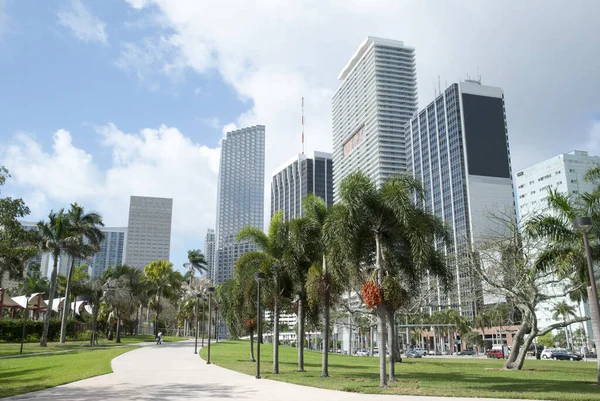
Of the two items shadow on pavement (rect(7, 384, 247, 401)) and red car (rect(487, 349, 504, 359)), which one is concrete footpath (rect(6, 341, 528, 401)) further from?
red car (rect(487, 349, 504, 359))

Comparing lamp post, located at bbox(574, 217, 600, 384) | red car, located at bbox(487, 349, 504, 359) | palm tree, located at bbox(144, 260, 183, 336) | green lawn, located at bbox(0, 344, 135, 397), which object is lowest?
red car, located at bbox(487, 349, 504, 359)

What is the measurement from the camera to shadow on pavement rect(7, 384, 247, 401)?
48.2 ft

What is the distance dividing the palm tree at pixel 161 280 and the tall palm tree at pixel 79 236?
18.2 metres

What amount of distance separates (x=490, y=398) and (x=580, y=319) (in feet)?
54.4

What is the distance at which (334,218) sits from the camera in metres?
20.2

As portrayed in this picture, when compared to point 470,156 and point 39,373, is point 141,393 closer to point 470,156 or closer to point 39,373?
point 39,373

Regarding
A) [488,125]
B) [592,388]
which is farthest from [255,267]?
[488,125]

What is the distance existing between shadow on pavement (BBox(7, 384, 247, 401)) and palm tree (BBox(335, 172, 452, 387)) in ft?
19.3

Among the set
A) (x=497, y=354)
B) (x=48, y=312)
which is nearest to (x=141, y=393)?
(x=48, y=312)

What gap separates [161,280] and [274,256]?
47.6 meters

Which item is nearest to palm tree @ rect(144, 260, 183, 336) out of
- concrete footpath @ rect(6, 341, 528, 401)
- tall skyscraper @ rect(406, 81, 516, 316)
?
concrete footpath @ rect(6, 341, 528, 401)

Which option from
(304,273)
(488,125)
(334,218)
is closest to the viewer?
(334,218)

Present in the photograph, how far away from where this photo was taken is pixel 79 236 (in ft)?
159

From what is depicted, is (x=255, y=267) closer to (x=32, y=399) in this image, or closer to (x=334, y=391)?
(x=334, y=391)
